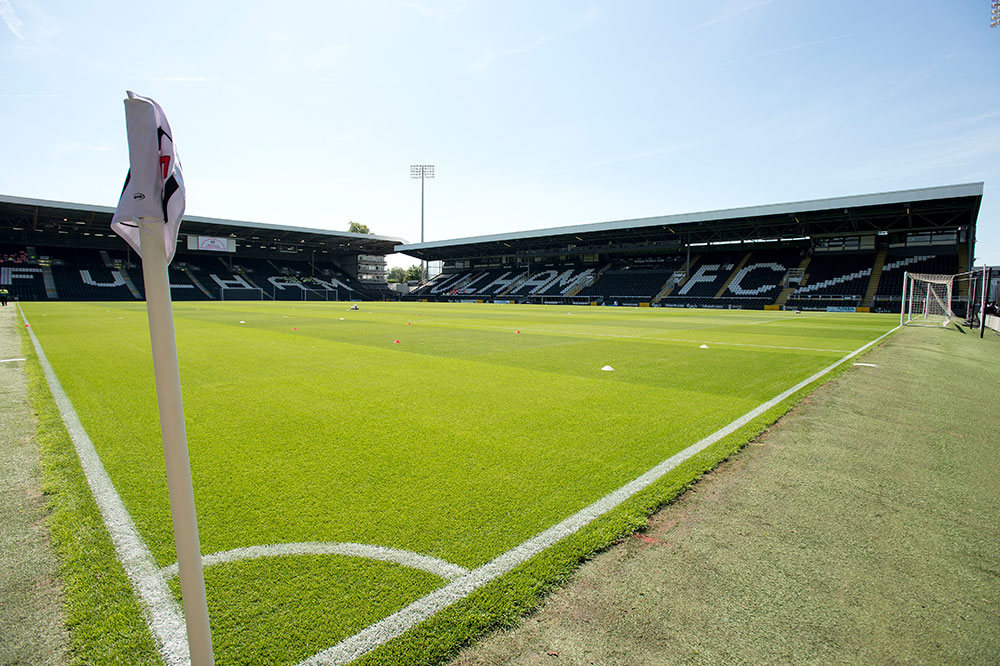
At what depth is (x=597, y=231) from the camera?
52.0m

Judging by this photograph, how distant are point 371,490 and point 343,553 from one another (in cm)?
80

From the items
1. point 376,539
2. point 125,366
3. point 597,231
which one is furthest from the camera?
point 597,231

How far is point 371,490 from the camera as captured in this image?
330cm

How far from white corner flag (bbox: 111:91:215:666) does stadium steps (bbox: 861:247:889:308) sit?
1880 inches

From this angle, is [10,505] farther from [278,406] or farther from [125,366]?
[125,366]

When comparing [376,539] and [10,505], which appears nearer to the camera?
[376,539]

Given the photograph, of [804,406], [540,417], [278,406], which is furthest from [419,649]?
[804,406]

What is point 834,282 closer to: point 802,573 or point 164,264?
point 802,573

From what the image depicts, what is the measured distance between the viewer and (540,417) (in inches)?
206

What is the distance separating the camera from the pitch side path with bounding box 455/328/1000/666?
Result: 6.35 feet

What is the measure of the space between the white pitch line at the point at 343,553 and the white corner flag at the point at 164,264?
110 centimetres

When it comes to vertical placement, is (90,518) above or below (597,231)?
below

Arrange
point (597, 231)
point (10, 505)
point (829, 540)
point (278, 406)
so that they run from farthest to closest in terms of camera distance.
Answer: point (597, 231)
point (278, 406)
point (10, 505)
point (829, 540)

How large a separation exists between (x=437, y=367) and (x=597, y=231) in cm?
4644
